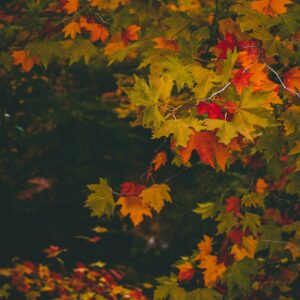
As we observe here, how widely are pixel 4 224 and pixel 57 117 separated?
184 centimetres

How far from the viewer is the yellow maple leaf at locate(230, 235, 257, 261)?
3.86 m

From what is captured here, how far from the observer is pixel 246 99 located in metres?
1.95

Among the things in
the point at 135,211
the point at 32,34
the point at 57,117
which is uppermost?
the point at 32,34

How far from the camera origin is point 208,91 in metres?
2.13

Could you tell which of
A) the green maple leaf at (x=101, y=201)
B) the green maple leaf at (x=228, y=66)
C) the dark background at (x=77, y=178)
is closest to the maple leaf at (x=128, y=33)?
the green maple leaf at (x=101, y=201)

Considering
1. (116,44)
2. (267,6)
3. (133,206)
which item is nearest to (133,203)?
(133,206)

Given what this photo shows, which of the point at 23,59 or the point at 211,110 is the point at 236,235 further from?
the point at 23,59

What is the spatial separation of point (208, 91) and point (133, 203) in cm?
118

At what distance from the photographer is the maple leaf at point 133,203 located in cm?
296

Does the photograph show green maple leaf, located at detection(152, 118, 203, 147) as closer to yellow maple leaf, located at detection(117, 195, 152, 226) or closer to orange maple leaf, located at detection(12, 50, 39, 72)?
yellow maple leaf, located at detection(117, 195, 152, 226)

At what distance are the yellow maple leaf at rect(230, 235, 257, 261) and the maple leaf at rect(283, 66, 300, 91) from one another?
68.9 inches

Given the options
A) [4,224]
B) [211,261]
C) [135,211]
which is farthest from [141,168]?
[135,211]

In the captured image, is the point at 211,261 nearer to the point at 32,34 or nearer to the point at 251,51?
the point at 251,51

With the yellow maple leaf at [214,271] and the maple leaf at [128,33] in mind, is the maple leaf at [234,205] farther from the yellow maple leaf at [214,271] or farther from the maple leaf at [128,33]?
the maple leaf at [128,33]
